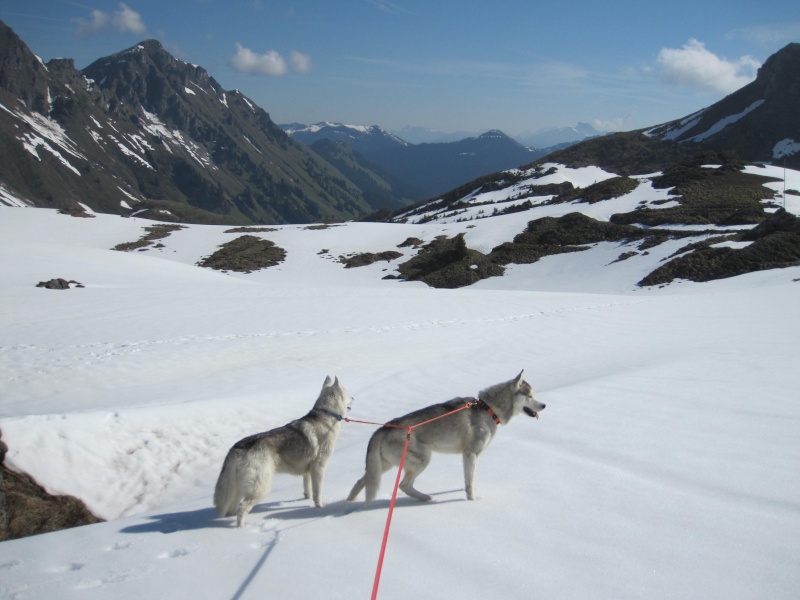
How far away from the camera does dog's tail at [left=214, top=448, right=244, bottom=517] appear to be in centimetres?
543

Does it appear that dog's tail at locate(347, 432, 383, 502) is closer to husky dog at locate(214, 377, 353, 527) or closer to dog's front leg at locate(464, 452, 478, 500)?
husky dog at locate(214, 377, 353, 527)

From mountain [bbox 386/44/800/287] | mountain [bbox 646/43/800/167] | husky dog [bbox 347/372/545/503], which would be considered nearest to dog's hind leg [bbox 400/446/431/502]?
husky dog [bbox 347/372/545/503]

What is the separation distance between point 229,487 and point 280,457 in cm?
60

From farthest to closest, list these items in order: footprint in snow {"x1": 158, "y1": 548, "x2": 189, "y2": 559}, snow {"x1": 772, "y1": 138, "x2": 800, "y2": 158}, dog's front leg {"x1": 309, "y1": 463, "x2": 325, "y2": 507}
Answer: snow {"x1": 772, "y1": 138, "x2": 800, "y2": 158} < dog's front leg {"x1": 309, "y1": 463, "x2": 325, "y2": 507} < footprint in snow {"x1": 158, "y1": 548, "x2": 189, "y2": 559}

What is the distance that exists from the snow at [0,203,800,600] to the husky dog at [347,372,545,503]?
1.13 ft

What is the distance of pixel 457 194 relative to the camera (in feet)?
377

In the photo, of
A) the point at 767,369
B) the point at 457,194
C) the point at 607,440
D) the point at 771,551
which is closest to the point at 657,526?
the point at 771,551

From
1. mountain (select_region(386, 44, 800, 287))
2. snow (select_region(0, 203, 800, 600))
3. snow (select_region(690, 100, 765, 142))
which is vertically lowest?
snow (select_region(0, 203, 800, 600))

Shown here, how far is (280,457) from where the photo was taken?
225 inches

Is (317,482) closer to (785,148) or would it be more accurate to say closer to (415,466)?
(415,466)

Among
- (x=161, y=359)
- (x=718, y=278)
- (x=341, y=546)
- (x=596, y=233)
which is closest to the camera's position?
(x=341, y=546)

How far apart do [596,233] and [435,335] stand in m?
37.5

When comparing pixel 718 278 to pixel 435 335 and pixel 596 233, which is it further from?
pixel 435 335

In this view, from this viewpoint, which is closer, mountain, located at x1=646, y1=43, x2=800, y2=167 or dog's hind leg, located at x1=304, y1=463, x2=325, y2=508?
dog's hind leg, located at x1=304, y1=463, x2=325, y2=508
